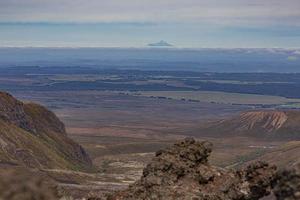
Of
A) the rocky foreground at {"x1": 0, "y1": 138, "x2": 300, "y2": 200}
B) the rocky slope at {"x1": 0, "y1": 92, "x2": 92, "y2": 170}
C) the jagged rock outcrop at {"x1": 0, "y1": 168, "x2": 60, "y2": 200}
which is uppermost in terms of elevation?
the jagged rock outcrop at {"x1": 0, "y1": 168, "x2": 60, "y2": 200}

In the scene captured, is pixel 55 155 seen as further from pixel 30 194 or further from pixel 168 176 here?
pixel 30 194

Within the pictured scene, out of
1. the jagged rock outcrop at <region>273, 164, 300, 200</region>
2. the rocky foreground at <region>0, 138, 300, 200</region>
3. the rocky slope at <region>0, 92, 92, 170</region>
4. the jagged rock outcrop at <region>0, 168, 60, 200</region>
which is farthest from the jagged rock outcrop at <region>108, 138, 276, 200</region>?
the rocky slope at <region>0, 92, 92, 170</region>

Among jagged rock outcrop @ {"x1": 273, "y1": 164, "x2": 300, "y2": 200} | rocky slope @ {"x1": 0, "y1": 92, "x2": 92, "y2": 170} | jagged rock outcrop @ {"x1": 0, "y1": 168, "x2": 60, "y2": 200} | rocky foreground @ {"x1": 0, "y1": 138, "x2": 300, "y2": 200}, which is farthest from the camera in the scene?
rocky slope @ {"x1": 0, "y1": 92, "x2": 92, "y2": 170}

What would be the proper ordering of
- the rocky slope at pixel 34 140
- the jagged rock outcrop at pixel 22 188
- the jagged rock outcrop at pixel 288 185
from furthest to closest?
the rocky slope at pixel 34 140 < the jagged rock outcrop at pixel 288 185 < the jagged rock outcrop at pixel 22 188

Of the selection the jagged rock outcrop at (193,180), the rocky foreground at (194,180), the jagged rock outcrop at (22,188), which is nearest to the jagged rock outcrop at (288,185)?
the rocky foreground at (194,180)

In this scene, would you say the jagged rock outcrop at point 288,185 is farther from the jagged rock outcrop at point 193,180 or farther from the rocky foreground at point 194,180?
the jagged rock outcrop at point 193,180

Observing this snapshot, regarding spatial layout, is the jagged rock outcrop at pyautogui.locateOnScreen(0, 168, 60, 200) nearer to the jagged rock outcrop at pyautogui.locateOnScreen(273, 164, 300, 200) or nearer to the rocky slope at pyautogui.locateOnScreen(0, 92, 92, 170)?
the jagged rock outcrop at pyautogui.locateOnScreen(273, 164, 300, 200)

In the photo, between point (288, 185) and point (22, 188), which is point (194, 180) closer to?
point (288, 185)
